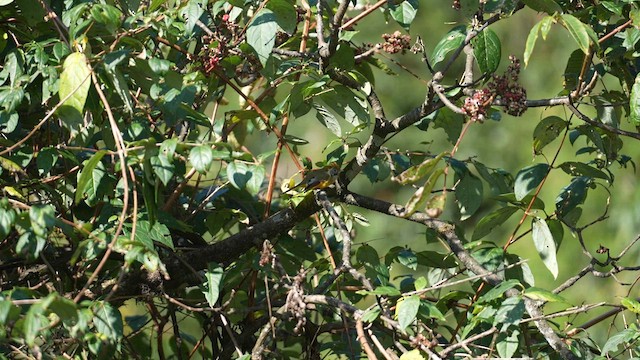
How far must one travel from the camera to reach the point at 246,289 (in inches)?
70.4

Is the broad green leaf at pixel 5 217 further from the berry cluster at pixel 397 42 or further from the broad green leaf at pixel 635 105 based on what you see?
the broad green leaf at pixel 635 105

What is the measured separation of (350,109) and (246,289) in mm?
485

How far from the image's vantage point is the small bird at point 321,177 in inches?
58.6

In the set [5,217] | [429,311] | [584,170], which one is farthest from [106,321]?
[584,170]

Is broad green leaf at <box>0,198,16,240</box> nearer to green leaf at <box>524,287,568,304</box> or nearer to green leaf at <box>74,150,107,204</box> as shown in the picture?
green leaf at <box>74,150,107,204</box>

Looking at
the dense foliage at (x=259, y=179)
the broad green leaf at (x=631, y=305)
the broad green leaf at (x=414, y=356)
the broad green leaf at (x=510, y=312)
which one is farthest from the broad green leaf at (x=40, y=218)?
the broad green leaf at (x=631, y=305)

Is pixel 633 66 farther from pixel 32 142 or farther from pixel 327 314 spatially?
pixel 32 142

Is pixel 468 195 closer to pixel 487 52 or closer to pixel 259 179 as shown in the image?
pixel 487 52

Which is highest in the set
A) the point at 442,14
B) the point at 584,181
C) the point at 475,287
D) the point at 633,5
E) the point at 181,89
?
the point at 633,5

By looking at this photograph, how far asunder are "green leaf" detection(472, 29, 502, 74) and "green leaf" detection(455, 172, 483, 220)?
31 centimetres

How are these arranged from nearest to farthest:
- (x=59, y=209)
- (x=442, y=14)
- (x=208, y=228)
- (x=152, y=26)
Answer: (x=152, y=26) → (x=59, y=209) → (x=208, y=228) → (x=442, y=14)

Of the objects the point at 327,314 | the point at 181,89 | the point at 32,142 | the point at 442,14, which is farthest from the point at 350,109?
the point at 442,14

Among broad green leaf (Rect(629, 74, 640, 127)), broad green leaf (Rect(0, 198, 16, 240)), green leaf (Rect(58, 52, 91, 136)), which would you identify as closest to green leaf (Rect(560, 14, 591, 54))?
broad green leaf (Rect(629, 74, 640, 127))

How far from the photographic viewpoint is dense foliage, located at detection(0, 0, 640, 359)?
1.19 meters
